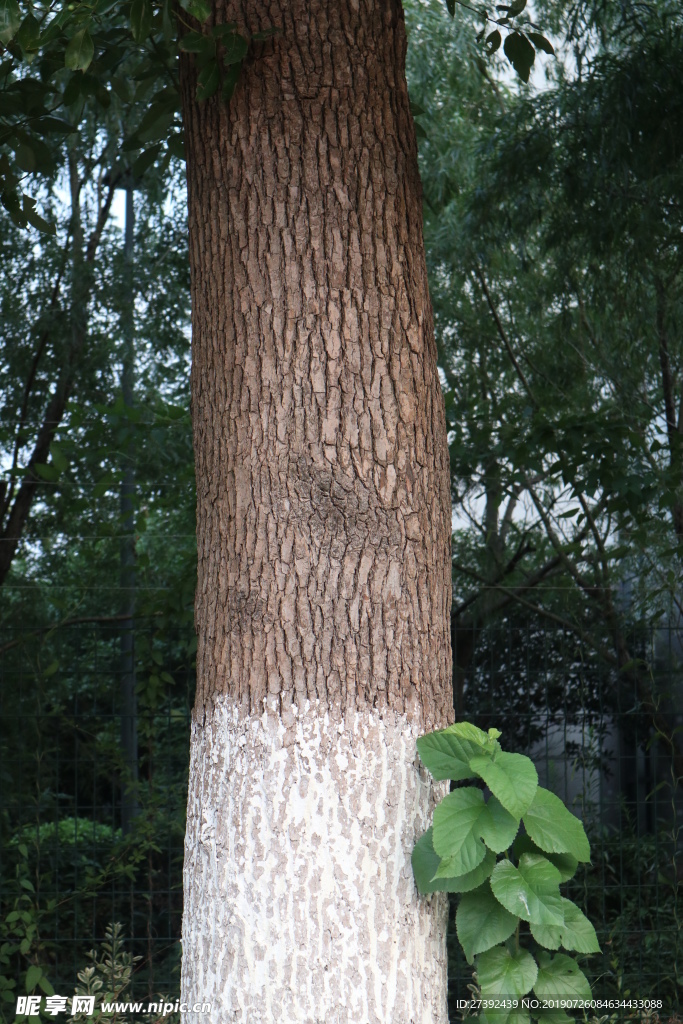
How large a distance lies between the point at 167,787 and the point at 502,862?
2.63 meters

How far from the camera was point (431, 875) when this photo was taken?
5.00 ft

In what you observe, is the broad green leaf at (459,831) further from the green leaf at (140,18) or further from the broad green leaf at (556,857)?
the green leaf at (140,18)

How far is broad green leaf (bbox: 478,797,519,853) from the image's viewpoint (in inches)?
61.0

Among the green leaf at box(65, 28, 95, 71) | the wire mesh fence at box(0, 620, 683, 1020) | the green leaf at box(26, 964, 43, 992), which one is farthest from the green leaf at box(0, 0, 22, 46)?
the green leaf at box(26, 964, 43, 992)

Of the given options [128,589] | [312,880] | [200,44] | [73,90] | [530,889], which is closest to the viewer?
[312,880]

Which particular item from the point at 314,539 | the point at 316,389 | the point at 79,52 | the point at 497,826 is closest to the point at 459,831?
the point at 497,826

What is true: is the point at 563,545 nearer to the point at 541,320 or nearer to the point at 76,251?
the point at 541,320

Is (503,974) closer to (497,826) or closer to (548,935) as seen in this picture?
(548,935)

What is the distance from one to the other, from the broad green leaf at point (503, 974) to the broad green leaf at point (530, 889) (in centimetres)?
12

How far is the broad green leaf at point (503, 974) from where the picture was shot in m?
1.63

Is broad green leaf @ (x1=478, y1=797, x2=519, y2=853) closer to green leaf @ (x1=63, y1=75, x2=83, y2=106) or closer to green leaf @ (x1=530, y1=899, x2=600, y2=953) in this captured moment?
green leaf @ (x1=530, y1=899, x2=600, y2=953)

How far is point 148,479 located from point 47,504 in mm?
794

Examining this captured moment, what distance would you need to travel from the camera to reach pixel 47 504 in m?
4.94

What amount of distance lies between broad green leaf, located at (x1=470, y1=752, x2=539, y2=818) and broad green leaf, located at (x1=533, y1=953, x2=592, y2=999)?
350mm
